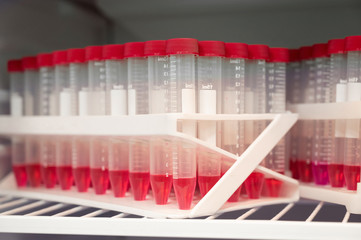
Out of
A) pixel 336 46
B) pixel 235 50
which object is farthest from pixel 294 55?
pixel 235 50

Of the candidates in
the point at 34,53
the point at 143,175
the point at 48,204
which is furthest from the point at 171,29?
the point at 48,204

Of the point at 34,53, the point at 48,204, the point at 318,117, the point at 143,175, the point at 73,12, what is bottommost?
the point at 48,204

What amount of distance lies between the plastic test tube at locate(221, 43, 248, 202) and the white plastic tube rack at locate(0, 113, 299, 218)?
0.16 feet

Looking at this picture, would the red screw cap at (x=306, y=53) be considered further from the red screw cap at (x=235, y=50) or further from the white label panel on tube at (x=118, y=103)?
the white label panel on tube at (x=118, y=103)

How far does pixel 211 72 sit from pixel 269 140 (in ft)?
0.81

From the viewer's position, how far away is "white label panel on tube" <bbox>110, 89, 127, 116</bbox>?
1.34 metres

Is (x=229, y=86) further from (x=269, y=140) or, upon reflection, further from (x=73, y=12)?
(x=73, y=12)

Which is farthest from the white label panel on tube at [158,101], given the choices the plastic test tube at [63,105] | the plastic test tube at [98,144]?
the plastic test tube at [63,105]

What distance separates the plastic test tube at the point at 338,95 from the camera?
135 cm

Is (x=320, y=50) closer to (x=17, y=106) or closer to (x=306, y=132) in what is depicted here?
(x=306, y=132)

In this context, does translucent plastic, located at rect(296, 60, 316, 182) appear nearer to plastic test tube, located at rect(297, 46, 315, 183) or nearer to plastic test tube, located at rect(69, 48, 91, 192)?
plastic test tube, located at rect(297, 46, 315, 183)

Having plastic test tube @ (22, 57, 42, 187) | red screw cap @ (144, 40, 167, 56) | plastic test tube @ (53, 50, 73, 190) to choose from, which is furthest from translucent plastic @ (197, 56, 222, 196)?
plastic test tube @ (22, 57, 42, 187)

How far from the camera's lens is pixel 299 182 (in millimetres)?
1519

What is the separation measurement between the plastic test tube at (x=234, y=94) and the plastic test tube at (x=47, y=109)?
588mm
